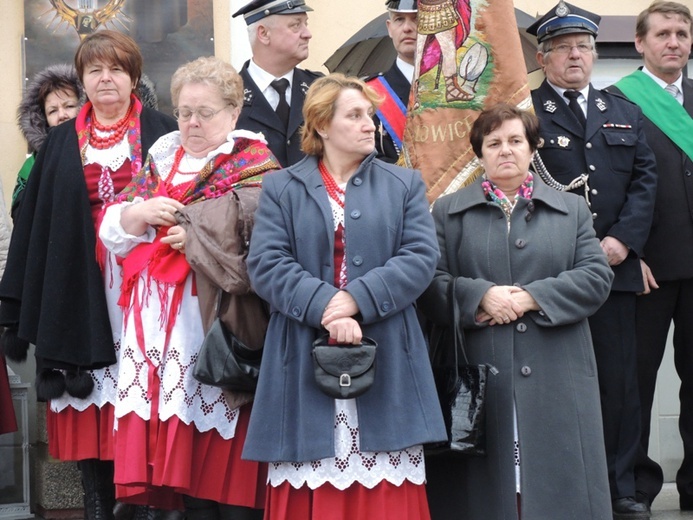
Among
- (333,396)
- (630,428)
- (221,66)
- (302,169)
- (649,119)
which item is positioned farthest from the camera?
(649,119)

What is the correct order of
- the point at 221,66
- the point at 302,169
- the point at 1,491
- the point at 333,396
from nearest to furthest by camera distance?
the point at 333,396 → the point at 302,169 → the point at 221,66 → the point at 1,491

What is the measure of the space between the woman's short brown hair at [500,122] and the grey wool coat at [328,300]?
1.68ft

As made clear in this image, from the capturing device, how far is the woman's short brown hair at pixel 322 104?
4820mm

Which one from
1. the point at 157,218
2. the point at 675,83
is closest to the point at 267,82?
the point at 157,218

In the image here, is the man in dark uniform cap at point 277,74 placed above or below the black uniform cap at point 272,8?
below

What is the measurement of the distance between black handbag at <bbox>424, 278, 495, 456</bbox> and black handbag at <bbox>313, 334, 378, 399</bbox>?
17.0 inches

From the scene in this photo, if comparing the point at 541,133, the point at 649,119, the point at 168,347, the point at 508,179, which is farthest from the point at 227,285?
the point at 649,119

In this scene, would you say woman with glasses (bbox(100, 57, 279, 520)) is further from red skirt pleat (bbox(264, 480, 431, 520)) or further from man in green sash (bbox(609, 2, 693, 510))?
man in green sash (bbox(609, 2, 693, 510))

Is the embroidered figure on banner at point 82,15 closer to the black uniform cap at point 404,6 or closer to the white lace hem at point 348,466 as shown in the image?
the black uniform cap at point 404,6

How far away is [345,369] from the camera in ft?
14.6

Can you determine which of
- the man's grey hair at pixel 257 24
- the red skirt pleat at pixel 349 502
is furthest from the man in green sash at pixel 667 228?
the red skirt pleat at pixel 349 502

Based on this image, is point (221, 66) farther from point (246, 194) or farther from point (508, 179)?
point (508, 179)

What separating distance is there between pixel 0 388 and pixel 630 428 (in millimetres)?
2871

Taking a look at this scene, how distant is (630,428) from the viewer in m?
5.82
